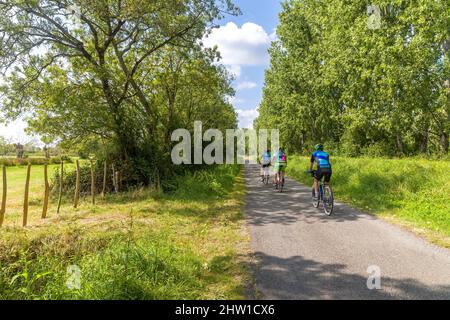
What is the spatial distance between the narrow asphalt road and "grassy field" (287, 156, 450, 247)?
85cm

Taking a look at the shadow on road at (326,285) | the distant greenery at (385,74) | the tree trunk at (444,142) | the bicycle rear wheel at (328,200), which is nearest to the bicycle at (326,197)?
the bicycle rear wheel at (328,200)

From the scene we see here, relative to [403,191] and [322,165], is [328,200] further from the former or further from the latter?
[403,191]

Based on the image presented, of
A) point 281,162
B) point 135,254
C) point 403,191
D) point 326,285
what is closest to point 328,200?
point 403,191

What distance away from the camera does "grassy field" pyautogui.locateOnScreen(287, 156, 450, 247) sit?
24.7ft

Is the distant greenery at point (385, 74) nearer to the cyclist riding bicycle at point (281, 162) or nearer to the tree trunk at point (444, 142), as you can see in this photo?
the tree trunk at point (444, 142)

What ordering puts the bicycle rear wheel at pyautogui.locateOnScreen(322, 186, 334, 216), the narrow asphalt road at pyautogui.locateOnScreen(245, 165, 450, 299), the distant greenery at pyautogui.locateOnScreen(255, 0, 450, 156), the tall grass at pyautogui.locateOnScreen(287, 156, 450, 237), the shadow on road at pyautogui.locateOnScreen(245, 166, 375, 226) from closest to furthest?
the narrow asphalt road at pyautogui.locateOnScreen(245, 165, 450, 299) → the tall grass at pyautogui.locateOnScreen(287, 156, 450, 237) → the shadow on road at pyautogui.locateOnScreen(245, 166, 375, 226) → the bicycle rear wheel at pyautogui.locateOnScreen(322, 186, 334, 216) → the distant greenery at pyautogui.locateOnScreen(255, 0, 450, 156)

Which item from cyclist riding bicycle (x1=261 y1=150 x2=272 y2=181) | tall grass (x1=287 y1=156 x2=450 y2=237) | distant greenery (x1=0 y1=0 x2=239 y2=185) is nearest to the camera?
tall grass (x1=287 y1=156 x2=450 y2=237)

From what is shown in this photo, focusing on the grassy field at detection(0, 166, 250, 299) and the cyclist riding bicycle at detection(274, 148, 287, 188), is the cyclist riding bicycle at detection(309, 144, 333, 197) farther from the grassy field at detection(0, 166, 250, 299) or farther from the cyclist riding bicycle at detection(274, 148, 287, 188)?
the cyclist riding bicycle at detection(274, 148, 287, 188)

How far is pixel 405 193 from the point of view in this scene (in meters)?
10.2

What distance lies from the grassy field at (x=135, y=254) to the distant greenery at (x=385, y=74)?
45.9 ft

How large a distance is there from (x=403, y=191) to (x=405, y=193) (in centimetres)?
19

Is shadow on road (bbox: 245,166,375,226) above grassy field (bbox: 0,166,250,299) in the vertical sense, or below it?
above

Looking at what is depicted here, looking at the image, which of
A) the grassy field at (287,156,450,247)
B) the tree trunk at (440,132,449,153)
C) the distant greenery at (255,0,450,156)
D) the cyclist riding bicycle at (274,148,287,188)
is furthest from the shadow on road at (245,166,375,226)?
the tree trunk at (440,132,449,153)
